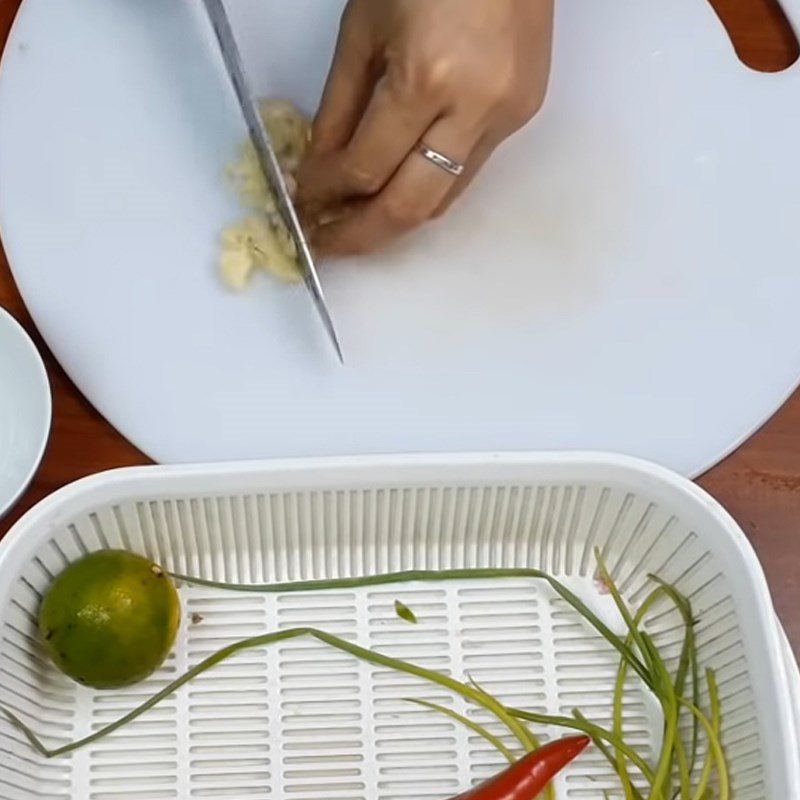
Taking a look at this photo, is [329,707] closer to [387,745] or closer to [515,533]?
[387,745]

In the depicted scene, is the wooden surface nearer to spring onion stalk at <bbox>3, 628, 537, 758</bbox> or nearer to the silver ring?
spring onion stalk at <bbox>3, 628, 537, 758</bbox>

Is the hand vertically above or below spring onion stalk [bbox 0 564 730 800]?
above

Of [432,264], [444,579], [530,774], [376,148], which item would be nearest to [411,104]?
[376,148]

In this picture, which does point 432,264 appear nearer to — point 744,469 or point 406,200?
point 406,200

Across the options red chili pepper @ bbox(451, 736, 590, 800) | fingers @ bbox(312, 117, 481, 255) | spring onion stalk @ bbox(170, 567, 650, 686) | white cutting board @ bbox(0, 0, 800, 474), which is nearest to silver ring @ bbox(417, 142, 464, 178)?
fingers @ bbox(312, 117, 481, 255)

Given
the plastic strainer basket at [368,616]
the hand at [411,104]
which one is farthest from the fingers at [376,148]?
the plastic strainer basket at [368,616]

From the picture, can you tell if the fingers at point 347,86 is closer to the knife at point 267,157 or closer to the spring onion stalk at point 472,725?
the knife at point 267,157

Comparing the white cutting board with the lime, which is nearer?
the lime
